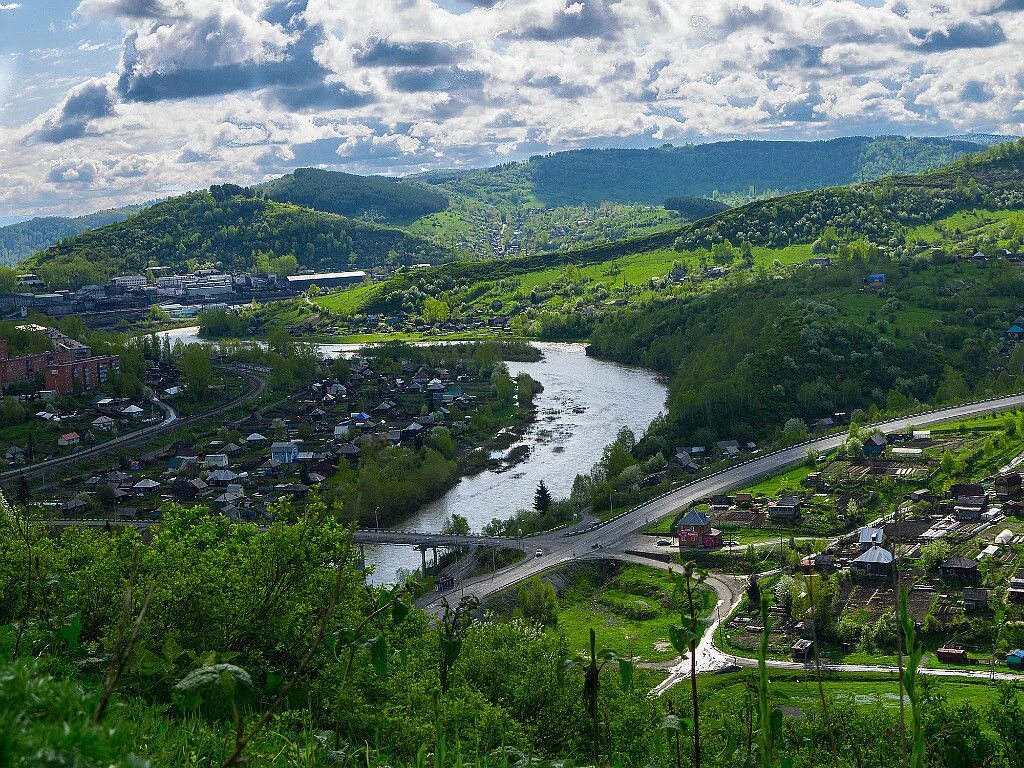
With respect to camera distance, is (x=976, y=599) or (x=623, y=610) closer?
(x=976, y=599)

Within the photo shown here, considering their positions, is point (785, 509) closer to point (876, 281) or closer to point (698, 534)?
point (698, 534)

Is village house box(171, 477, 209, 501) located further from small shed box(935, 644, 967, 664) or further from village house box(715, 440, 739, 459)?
small shed box(935, 644, 967, 664)

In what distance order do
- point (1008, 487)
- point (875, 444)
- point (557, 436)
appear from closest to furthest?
1. point (1008, 487)
2. point (875, 444)
3. point (557, 436)

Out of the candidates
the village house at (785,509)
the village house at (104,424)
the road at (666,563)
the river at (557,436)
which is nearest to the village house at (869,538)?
the village house at (785,509)

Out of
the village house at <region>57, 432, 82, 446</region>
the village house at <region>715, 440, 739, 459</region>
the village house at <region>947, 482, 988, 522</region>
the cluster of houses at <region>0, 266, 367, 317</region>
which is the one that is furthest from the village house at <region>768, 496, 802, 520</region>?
the cluster of houses at <region>0, 266, 367, 317</region>

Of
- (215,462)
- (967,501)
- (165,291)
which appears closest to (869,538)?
(967,501)

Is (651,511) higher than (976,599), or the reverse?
(976,599)

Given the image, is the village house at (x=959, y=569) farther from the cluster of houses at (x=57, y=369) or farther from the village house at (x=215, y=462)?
the cluster of houses at (x=57, y=369)
